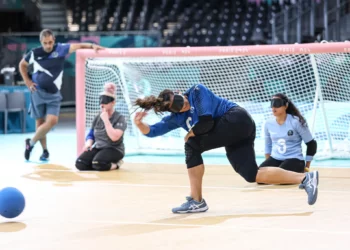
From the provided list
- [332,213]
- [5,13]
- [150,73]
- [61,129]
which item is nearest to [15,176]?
[150,73]

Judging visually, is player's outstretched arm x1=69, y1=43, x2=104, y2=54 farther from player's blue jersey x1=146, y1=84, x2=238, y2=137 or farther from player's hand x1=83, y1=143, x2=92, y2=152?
player's blue jersey x1=146, y1=84, x2=238, y2=137

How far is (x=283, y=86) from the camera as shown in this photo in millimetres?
12727

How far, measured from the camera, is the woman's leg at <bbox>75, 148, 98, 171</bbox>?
1045 cm

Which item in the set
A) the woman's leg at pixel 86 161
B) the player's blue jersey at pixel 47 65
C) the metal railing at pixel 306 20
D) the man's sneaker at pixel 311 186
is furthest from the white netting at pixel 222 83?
the metal railing at pixel 306 20

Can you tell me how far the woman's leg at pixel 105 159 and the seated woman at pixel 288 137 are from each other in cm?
218

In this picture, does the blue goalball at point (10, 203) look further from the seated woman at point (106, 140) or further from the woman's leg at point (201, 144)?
the seated woman at point (106, 140)

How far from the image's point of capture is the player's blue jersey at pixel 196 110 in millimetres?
6934

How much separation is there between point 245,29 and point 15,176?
17008 millimetres

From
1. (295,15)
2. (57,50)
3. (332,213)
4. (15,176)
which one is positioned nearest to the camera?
(332,213)

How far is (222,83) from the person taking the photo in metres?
12.6

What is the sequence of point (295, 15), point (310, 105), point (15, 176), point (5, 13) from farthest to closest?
point (5, 13) < point (295, 15) < point (310, 105) < point (15, 176)

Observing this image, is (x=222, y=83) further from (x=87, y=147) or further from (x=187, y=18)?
(x=187, y=18)

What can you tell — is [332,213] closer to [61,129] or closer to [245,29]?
[61,129]

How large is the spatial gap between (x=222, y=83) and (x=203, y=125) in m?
5.68
